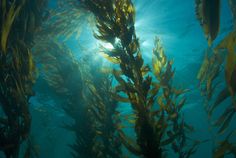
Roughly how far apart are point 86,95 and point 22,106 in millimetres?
3284

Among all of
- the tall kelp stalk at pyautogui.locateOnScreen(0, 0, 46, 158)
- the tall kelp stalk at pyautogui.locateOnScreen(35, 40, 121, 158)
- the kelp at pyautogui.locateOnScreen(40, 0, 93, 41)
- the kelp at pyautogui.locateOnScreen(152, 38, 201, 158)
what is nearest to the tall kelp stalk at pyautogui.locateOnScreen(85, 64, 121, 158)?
the tall kelp stalk at pyautogui.locateOnScreen(35, 40, 121, 158)

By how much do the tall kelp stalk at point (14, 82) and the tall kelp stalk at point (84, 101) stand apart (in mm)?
2013

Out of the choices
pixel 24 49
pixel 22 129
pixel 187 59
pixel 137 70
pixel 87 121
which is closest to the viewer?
pixel 137 70

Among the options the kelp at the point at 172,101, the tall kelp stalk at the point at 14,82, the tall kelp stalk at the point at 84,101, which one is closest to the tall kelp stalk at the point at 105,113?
the tall kelp stalk at the point at 84,101

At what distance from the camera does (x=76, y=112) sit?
6.25 metres

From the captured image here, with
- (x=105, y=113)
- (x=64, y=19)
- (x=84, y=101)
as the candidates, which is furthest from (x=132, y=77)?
(x=64, y=19)

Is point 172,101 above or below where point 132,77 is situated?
above

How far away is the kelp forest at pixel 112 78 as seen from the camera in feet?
9.24

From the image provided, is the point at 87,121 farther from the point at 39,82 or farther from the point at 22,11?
the point at 39,82

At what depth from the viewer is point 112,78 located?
5973mm

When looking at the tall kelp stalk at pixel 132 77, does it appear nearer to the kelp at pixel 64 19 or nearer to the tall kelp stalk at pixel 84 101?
the tall kelp stalk at pixel 84 101

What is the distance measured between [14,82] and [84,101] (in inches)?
123

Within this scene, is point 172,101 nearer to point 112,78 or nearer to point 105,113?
point 105,113

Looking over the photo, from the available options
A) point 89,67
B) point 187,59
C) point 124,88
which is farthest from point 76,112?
point 187,59
